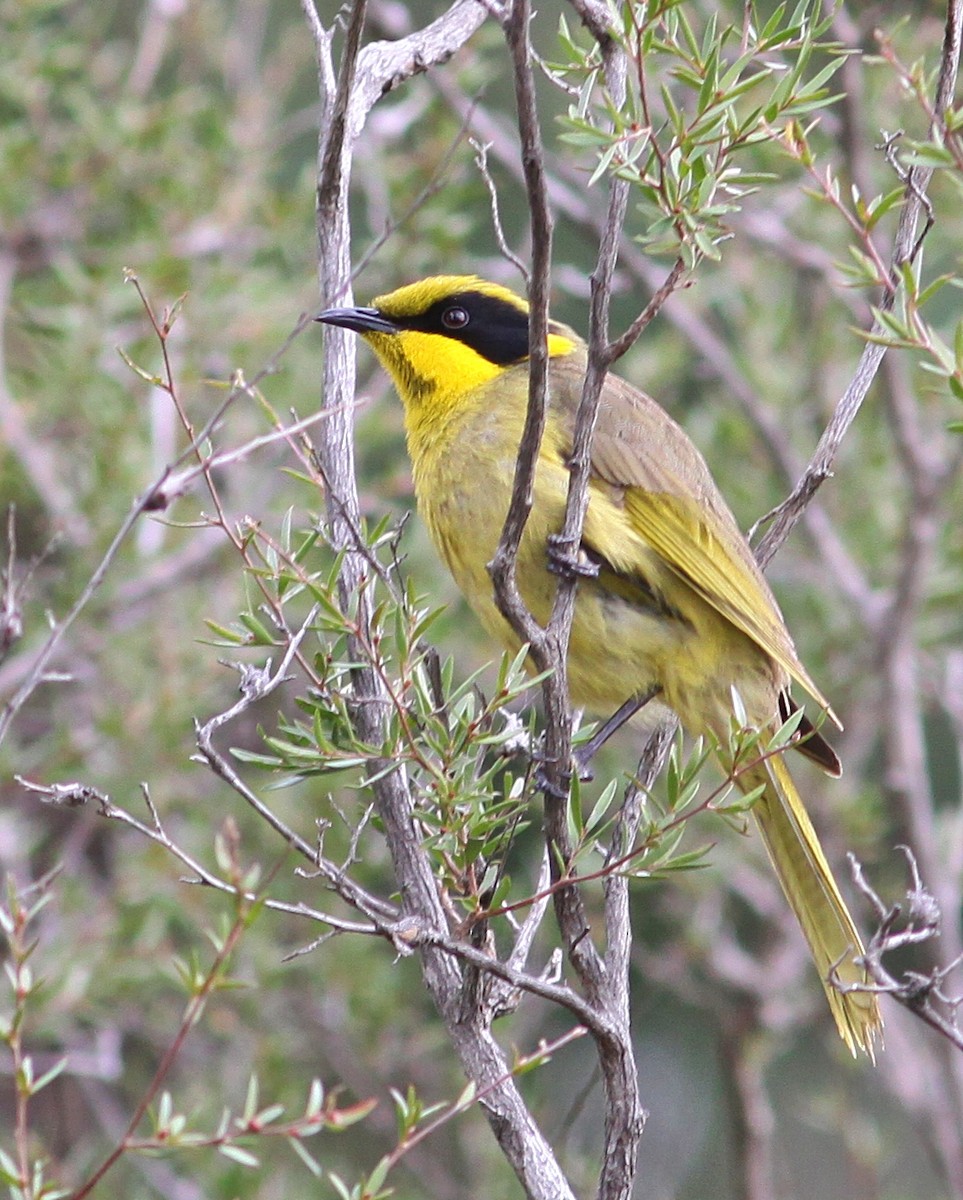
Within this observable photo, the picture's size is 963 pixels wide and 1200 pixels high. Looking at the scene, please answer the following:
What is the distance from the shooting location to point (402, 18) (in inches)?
A: 211

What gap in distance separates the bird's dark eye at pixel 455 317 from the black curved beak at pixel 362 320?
0.46 feet

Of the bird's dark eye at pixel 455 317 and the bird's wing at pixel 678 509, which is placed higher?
the bird's dark eye at pixel 455 317

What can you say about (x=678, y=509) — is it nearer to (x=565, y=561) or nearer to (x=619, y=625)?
(x=619, y=625)

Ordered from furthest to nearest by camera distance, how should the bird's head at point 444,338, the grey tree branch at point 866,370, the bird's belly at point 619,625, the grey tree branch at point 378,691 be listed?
1. the bird's head at point 444,338
2. the bird's belly at point 619,625
3. the grey tree branch at point 866,370
4. the grey tree branch at point 378,691

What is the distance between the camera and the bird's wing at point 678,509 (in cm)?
333

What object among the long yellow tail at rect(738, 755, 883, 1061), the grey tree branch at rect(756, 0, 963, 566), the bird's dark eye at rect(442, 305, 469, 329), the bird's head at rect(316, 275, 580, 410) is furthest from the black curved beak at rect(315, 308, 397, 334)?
the long yellow tail at rect(738, 755, 883, 1061)

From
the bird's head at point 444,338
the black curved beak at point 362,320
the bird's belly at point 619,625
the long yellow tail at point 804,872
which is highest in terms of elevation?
the black curved beak at point 362,320

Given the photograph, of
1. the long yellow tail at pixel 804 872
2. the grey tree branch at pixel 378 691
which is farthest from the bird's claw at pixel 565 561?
the long yellow tail at pixel 804 872

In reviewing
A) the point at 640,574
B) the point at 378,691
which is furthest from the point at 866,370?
the point at 378,691

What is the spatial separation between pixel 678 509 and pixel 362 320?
762 mm

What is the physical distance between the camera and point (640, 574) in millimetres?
3312

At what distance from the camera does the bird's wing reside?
131 inches

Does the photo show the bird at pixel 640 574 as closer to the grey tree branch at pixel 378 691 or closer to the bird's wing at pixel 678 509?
the bird's wing at pixel 678 509

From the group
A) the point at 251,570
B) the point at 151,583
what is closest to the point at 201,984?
the point at 251,570
